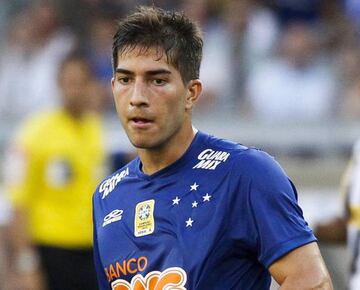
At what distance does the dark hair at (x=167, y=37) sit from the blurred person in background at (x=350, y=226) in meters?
1.91

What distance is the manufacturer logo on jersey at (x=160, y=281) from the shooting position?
4145mm

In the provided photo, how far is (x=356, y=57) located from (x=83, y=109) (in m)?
3.98

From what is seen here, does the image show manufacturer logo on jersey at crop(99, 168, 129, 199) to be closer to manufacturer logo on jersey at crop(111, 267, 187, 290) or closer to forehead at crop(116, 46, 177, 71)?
manufacturer logo on jersey at crop(111, 267, 187, 290)

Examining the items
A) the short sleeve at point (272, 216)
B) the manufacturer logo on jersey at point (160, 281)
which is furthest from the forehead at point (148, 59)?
the manufacturer logo on jersey at point (160, 281)

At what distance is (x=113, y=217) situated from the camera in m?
4.57

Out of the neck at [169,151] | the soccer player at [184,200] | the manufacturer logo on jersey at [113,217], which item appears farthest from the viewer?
the manufacturer logo on jersey at [113,217]

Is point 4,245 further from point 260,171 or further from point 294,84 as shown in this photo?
point 260,171

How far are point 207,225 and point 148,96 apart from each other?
21.6 inches

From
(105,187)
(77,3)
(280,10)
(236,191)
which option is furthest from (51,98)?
(236,191)

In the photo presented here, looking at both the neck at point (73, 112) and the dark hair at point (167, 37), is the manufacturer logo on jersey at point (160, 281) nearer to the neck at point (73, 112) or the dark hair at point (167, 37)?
the dark hair at point (167, 37)

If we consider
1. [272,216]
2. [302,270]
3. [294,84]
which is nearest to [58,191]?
[294,84]

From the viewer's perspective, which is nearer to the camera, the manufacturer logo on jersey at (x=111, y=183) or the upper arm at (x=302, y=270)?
the upper arm at (x=302, y=270)

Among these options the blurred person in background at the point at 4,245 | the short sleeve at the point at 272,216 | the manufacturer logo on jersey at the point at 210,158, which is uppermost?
the manufacturer logo on jersey at the point at 210,158

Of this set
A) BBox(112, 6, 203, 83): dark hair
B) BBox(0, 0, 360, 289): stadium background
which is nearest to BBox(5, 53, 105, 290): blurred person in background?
BBox(0, 0, 360, 289): stadium background
